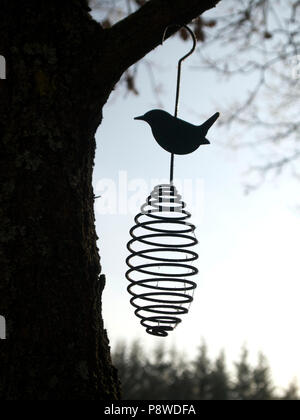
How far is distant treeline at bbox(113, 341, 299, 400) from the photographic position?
52.9 meters

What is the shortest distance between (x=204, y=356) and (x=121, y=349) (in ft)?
30.2

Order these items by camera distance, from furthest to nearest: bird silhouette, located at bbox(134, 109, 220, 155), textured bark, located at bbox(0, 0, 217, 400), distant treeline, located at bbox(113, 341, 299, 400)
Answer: distant treeline, located at bbox(113, 341, 299, 400) → bird silhouette, located at bbox(134, 109, 220, 155) → textured bark, located at bbox(0, 0, 217, 400)

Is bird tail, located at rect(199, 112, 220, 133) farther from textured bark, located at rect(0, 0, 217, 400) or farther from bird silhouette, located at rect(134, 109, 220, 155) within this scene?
textured bark, located at rect(0, 0, 217, 400)

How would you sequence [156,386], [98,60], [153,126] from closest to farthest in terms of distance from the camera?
[98,60] < [153,126] < [156,386]

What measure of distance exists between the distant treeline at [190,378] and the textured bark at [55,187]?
52.0 m

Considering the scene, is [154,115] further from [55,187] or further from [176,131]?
[55,187]

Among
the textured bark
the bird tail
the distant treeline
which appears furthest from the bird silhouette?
the distant treeline

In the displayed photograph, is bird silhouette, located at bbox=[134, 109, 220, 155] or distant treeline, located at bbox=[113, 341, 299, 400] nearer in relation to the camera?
bird silhouette, located at bbox=[134, 109, 220, 155]

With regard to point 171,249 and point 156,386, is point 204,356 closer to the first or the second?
point 156,386

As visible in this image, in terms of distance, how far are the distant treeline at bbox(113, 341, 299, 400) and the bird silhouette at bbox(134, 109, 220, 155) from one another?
51754 mm

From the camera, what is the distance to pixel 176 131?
2.80 meters

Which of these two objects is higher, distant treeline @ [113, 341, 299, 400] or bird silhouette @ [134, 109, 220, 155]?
distant treeline @ [113, 341, 299, 400]
